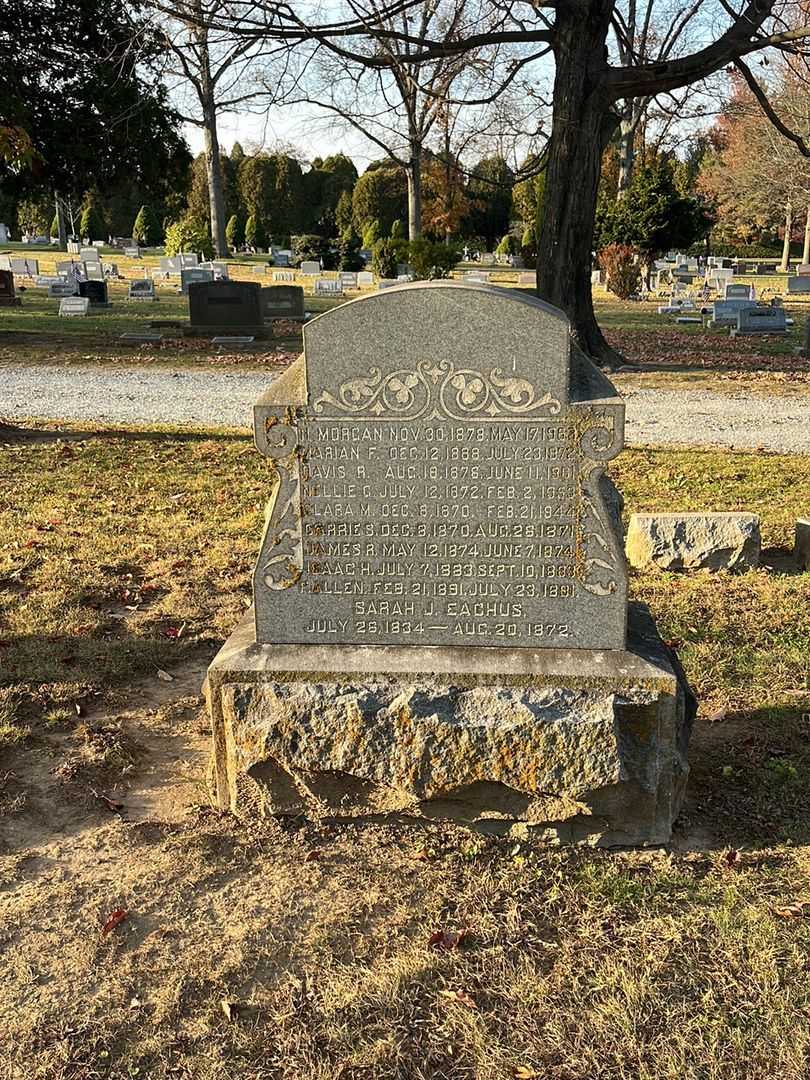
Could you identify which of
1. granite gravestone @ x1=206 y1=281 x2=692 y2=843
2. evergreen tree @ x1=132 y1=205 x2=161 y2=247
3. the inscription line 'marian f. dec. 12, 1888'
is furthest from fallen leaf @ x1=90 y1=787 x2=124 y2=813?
evergreen tree @ x1=132 y1=205 x2=161 y2=247

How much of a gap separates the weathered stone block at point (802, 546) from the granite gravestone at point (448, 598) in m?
3.11

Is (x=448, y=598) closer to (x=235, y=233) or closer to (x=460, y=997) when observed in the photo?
(x=460, y=997)

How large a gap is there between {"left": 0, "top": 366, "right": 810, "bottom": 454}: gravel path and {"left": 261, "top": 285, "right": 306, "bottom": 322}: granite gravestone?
6874mm

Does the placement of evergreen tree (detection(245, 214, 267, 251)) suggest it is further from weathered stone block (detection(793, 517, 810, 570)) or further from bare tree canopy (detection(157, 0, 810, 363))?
weathered stone block (detection(793, 517, 810, 570))

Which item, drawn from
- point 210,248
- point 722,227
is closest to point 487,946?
point 210,248

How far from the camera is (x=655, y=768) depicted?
3332mm

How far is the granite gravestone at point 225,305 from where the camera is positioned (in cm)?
1969

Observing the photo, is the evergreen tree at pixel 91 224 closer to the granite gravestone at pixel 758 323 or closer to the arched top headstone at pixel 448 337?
the granite gravestone at pixel 758 323

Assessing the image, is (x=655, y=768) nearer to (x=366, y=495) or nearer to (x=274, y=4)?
(x=366, y=495)

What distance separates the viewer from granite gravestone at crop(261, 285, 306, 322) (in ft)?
73.0

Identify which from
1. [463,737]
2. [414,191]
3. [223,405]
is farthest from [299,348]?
[463,737]

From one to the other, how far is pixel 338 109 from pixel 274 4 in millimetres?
5901

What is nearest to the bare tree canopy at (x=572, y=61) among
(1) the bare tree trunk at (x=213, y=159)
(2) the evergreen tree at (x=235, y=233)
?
(1) the bare tree trunk at (x=213, y=159)

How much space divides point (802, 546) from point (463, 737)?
12.9 feet
